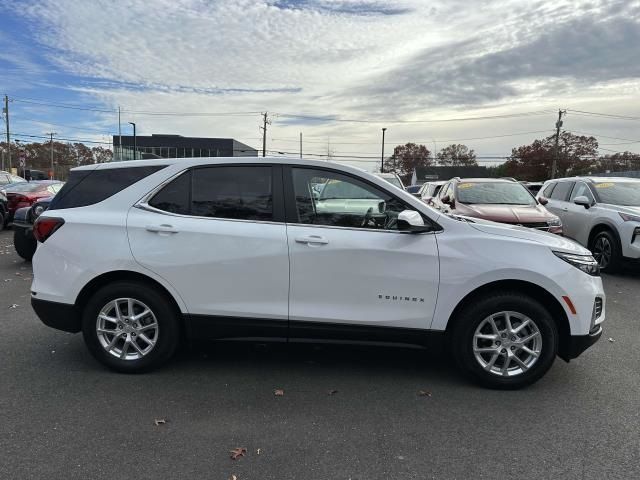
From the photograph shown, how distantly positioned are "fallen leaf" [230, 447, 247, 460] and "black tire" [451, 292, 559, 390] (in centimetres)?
179

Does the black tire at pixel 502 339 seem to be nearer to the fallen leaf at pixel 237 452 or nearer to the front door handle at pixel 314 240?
the front door handle at pixel 314 240

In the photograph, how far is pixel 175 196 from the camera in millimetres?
4016

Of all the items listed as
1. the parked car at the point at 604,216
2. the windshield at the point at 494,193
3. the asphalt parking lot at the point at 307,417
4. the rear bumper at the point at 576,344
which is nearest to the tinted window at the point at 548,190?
the parked car at the point at 604,216

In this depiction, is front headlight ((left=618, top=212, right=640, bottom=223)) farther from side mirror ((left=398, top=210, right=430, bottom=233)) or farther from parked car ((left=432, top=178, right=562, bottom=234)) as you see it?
side mirror ((left=398, top=210, right=430, bottom=233))

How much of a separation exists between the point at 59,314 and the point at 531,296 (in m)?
3.80

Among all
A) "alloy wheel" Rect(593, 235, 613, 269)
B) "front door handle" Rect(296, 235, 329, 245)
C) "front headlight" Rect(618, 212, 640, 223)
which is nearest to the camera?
"front door handle" Rect(296, 235, 329, 245)

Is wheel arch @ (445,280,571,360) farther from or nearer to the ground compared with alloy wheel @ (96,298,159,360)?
farther from the ground

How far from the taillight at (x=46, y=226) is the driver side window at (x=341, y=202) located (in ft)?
6.48

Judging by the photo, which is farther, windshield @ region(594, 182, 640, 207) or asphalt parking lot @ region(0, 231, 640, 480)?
windshield @ region(594, 182, 640, 207)

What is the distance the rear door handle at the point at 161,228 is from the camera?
386 cm

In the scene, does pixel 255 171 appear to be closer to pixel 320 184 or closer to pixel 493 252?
pixel 320 184

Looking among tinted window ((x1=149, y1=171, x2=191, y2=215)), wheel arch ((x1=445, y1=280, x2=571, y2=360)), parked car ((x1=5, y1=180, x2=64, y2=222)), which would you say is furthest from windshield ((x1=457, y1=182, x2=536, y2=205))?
parked car ((x1=5, y1=180, x2=64, y2=222))

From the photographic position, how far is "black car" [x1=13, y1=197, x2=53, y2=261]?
8.66 m

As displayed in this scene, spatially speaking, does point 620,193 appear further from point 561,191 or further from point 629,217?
point 561,191
